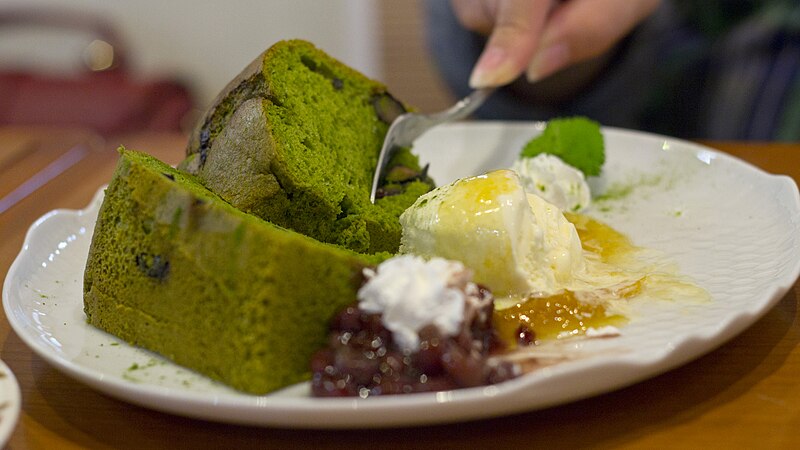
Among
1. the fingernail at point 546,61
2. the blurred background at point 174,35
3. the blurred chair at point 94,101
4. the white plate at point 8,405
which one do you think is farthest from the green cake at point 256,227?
the blurred background at point 174,35

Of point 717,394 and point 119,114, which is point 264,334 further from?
point 119,114

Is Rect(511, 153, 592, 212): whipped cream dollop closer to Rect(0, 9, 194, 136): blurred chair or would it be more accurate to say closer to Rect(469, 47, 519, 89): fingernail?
Rect(469, 47, 519, 89): fingernail

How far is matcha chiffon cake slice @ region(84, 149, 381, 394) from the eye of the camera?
53.5 inches

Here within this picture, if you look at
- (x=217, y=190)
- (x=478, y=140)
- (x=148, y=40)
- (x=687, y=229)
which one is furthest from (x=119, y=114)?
(x=687, y=229)

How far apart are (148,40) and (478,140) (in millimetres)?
Result: 4046

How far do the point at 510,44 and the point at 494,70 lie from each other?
0.36 feet

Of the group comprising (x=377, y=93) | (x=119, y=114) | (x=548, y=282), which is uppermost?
(x=377, y=93)

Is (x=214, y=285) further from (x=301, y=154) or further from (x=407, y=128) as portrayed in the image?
(x=407, y=128)

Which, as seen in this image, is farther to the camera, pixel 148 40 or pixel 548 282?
pixel 148 40

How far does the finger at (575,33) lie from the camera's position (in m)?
2.70

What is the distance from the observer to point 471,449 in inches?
49.3

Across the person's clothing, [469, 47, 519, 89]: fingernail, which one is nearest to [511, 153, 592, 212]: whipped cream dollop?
[469, 47, 519, 89]: fingernail

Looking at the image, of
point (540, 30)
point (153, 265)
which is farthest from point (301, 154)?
point (540, 30)

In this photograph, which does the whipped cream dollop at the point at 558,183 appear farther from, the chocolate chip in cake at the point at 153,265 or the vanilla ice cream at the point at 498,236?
the chocolate chip in cake at the point at 153,265
